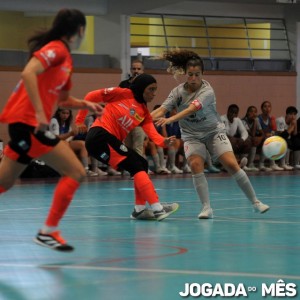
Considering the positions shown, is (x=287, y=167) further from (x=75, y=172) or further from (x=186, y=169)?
(x=75, y=172)

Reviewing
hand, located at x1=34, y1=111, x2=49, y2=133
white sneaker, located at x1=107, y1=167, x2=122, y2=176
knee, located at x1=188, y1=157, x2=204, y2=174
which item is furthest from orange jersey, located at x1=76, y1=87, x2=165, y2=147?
white sneaker, located at x1=107, y1=167, x2=122, y2=176

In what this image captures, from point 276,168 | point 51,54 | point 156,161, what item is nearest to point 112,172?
point 156,161

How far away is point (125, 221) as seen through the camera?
1075 cm

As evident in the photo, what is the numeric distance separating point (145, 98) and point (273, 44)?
16.3 m

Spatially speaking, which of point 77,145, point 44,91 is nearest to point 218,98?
point 77,145

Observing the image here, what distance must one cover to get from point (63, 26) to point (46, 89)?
52 centimetres

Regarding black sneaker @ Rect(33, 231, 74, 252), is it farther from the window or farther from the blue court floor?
the window

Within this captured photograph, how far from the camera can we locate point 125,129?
11016 mm

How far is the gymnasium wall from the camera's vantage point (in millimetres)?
22984

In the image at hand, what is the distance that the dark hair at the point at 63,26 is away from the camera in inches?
289

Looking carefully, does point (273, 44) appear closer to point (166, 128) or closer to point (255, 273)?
point (166, 128)

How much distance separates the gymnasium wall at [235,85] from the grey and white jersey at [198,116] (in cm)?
1155

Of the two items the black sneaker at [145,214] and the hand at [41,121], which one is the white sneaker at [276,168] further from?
the hand at [41,121]

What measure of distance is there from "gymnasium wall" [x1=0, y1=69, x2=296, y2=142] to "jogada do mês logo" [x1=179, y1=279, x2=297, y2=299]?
54.7 feet
